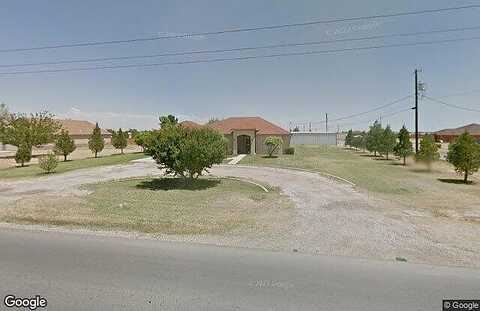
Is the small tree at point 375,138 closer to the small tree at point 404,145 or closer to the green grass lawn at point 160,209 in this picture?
the small tree at point 404,145

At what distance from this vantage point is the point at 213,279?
4328 millimetres

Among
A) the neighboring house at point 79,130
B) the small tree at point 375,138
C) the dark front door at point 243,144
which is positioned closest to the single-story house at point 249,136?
the dark front door at point 243,144

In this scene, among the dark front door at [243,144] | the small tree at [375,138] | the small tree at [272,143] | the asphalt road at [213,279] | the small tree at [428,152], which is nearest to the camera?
the asphalt road at [213,279]

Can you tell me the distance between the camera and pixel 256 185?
14062mm

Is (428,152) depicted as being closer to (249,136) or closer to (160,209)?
(249,136)

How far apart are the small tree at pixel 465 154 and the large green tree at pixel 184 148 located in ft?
45.1

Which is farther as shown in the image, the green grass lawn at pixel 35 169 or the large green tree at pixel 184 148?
the green grass lawn at pixel 35 169

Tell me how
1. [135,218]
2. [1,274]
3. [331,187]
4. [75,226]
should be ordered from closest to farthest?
[1,274] < [75,226] < [135,218] < [331,187]

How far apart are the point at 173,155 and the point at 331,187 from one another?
7.93m

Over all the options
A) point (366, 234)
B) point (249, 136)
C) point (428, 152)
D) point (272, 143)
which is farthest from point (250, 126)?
point (366, 234)

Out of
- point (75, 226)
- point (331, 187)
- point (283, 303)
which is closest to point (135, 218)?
point (75, 226)

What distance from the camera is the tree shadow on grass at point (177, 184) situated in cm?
1320

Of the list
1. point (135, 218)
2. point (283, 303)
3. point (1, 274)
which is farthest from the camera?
point (135, 218)

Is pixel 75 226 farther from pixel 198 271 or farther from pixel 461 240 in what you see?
pixel 461 240
